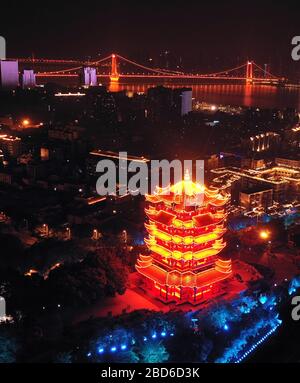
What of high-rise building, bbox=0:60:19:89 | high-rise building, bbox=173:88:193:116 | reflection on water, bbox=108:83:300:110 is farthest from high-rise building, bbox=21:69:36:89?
high-rise building, bbox=173:88:193:116

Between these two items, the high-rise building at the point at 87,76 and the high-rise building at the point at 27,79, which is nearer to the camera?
the high-rise building at the point at 27,79

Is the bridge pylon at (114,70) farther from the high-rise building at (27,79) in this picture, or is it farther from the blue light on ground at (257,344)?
the blue light on ground at (257,344)

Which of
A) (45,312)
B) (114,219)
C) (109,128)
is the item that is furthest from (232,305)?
(109,128)

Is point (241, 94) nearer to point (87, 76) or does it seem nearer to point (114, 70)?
point (114, 70)

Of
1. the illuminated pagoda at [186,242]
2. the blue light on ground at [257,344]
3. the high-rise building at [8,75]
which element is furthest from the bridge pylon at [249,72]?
the blue light on ground at [257,344]
